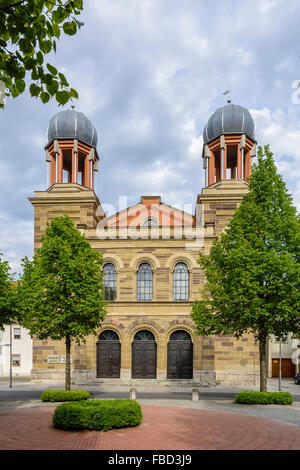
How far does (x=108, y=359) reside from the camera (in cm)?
3195

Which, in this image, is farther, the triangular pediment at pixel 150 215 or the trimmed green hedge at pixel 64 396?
the triangular pediment at pixel 150 215

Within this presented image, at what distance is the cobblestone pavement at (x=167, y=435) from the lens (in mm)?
12156

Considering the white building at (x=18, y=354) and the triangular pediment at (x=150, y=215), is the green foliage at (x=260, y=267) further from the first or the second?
the white building at (x=18, y=354)

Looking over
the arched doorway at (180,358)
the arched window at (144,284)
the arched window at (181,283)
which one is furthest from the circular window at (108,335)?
the arched window at (181,283)

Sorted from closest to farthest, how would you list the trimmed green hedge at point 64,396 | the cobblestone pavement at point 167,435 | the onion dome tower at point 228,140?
the cobblestone pavement at point 167,435 → the trimmed green hedge at point 64,396 → the onion dome tower at point 228,140

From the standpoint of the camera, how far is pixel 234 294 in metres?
20.8

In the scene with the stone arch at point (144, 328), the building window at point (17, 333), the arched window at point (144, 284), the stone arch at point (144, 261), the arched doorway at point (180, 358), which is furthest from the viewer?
the building window at point (17, 333)

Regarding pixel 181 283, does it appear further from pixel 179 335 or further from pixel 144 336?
pixel 144 336

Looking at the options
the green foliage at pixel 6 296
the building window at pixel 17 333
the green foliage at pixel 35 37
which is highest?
the green foliage at pixel 35 37

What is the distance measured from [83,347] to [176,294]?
8330 mm

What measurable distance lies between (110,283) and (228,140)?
1619 centimetres

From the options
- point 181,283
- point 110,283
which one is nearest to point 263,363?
point 181,283

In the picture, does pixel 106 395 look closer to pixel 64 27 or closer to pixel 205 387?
pixel 205 387

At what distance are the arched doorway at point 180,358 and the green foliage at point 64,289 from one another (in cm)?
992
